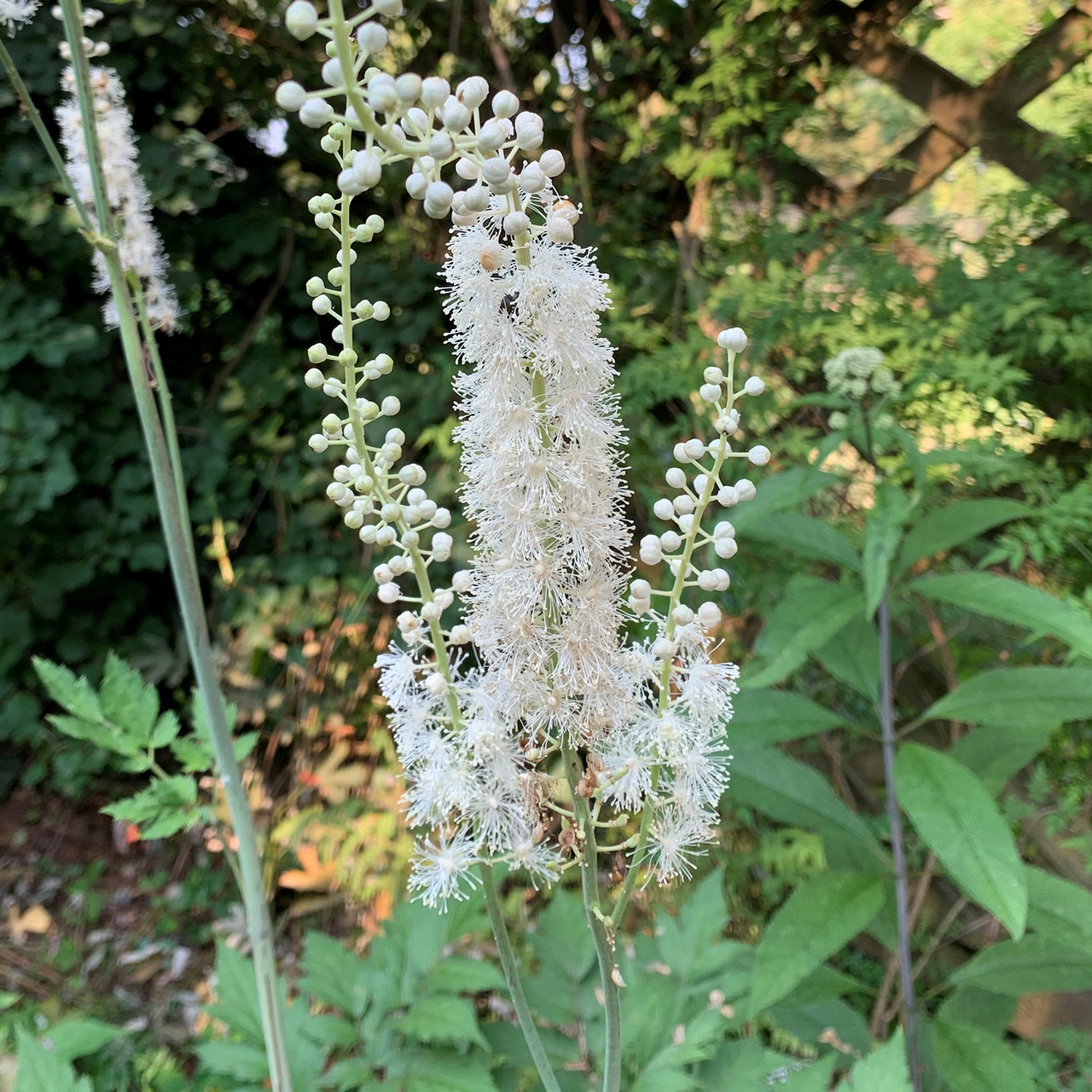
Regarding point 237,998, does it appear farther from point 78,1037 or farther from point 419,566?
point 419,566

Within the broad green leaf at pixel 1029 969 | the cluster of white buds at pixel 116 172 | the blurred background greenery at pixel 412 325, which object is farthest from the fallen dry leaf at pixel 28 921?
the broad green leaf at pixel 1029 969

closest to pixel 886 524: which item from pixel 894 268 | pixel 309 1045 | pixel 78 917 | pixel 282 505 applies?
pixel 894 268

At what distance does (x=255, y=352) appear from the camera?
2420 mm

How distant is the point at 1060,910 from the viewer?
3.23 feet

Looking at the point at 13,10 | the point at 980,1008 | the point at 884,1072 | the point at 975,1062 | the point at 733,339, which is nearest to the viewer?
the point at 733,339

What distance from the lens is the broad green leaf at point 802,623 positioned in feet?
3.29

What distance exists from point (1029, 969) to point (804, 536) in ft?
2.14

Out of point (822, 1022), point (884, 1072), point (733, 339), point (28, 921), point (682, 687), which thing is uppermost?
point (733, 339)

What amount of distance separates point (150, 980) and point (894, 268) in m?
2.49

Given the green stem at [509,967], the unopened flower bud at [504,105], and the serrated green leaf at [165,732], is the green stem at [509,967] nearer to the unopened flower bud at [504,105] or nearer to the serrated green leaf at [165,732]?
the unopened flower bud at [504,105]

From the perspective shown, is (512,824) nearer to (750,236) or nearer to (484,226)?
(484,226)

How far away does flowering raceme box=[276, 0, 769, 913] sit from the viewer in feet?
1.59

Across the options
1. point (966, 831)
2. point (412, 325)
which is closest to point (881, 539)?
point (966, 831)

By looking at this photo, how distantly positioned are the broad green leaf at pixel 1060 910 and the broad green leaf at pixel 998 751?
0.54 feet
